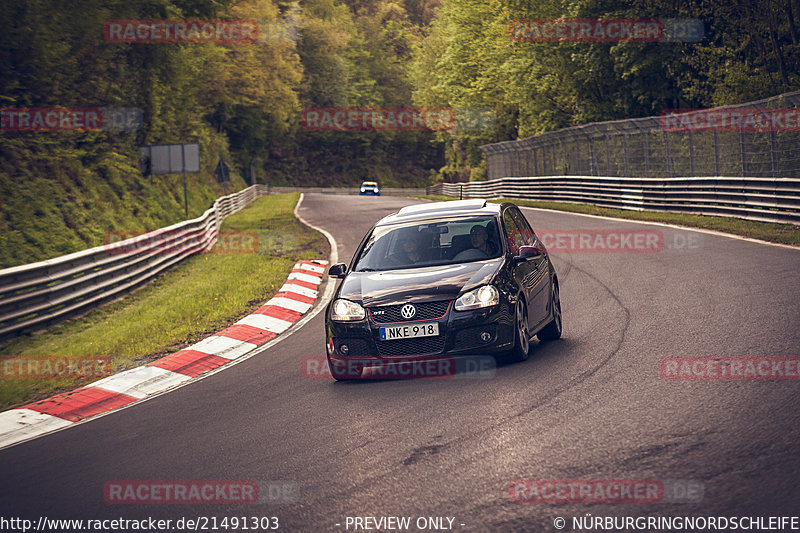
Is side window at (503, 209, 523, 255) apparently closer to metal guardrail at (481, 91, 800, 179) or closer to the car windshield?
the car windshield

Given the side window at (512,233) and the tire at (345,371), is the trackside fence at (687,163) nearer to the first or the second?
the side window at (512,233)

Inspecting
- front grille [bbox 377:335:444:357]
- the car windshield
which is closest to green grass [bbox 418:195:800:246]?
the car windshield

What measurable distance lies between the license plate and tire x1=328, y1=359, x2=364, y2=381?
48 cm

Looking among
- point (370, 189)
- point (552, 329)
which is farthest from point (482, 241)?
point (370, 189)

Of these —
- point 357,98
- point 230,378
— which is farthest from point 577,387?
point 357,98

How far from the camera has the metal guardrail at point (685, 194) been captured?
19469 millimetres

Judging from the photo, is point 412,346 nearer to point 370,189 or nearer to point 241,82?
point 241,82

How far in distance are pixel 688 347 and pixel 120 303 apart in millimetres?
10381

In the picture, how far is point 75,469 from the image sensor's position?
6.25 m

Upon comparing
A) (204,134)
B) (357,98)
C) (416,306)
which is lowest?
(416,306)

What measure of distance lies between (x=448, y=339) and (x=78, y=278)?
26.3ft

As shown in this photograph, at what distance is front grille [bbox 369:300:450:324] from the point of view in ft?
26.4

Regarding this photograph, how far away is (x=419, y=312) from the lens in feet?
26.5

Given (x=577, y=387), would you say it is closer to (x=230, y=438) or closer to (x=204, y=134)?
(x=230, y=438)
